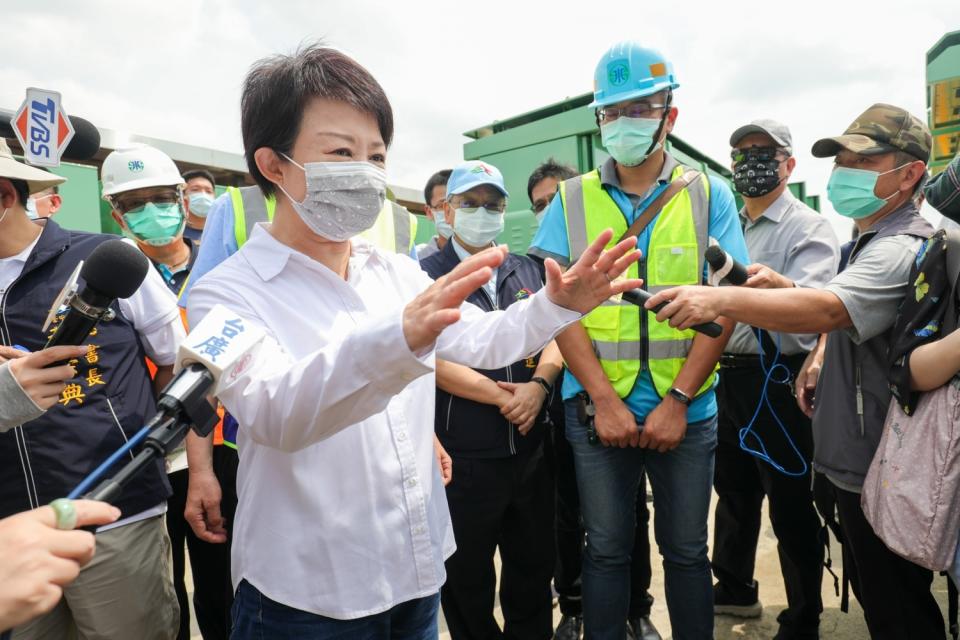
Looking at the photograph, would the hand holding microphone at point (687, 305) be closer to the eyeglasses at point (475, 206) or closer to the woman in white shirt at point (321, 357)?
the woman in white shirt at point (321, 357)

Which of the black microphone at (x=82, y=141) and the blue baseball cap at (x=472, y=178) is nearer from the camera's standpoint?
the black microphone at (x=82, y=141)

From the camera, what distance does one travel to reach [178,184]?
310 centimetres

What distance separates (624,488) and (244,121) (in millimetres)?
1849

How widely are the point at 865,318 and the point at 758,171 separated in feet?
5.33

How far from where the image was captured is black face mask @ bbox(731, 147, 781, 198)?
11.0ft

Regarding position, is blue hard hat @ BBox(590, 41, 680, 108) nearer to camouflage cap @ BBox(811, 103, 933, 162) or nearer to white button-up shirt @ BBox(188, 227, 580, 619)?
camouflage cap @ BBox(811, 103, 933, 162)

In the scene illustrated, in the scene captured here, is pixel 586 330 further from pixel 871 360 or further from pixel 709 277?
pixel 871 360

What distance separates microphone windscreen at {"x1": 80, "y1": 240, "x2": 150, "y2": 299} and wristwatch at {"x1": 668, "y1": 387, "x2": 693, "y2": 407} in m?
1.76

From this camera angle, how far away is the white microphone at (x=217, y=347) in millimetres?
970

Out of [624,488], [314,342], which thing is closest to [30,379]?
[314,342]

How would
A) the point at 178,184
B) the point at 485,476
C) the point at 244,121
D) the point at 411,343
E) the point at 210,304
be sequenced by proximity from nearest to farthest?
the point at 411,343
the point at 210,304
the point at 244,121
the point at 485,476
the point at 178,184

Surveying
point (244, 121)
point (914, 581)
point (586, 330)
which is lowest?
point (914, 581)

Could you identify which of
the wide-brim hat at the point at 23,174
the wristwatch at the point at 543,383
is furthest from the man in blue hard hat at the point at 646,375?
the wide-brim hat at the point at 23,174

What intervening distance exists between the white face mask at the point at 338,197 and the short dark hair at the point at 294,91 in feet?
0.26
